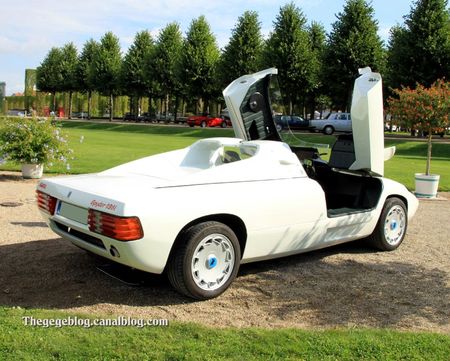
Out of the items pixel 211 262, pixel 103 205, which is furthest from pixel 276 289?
pixel 103 205

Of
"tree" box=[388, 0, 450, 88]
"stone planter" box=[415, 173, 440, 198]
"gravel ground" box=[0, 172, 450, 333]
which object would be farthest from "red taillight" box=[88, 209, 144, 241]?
"tree" box=[388, 0, 450, 88]

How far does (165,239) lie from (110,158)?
14190 millimetres

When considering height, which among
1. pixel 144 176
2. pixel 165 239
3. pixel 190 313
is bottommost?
pixel 190 313

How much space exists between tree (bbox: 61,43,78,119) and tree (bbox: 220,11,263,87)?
82.9 feet

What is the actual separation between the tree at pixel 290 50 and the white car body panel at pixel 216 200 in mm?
37178

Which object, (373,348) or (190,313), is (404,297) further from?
(190,313)

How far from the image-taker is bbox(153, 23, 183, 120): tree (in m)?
53.2

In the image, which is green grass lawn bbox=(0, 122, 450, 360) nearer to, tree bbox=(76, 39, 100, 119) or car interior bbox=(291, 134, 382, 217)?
car interior bbox=(291, 134, 382, 217)

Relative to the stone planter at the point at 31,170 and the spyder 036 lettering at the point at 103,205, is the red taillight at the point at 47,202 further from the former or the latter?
the stone planter at the point at 31,170

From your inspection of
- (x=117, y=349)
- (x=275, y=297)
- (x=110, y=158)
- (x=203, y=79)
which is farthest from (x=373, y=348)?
(x=203, y=79)

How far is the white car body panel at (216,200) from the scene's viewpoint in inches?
157

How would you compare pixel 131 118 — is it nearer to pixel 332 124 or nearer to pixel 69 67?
pixel 69 67

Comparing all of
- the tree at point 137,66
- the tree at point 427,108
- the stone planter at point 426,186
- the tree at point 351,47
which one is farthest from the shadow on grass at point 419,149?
the tree at point 137,66

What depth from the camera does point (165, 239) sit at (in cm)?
400
